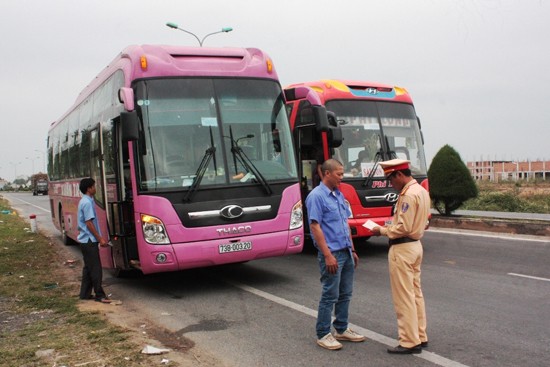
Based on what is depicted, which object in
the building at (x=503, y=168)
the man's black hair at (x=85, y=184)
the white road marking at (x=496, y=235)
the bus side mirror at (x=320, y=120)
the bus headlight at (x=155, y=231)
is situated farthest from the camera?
the building at (x=503, y=168)

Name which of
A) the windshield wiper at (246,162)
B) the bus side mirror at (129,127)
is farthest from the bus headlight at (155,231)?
the windshield wiper at (246,162)

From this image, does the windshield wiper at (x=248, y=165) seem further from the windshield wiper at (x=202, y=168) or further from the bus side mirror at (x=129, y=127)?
the bus side mirror at (x=129, y=127)

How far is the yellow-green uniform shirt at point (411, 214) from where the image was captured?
16.1ft

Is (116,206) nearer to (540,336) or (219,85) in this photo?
(219,85)

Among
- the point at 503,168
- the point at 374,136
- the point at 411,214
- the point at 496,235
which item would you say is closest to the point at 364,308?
the point at 411,214

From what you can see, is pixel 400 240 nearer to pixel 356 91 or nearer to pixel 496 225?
pixel 356 91

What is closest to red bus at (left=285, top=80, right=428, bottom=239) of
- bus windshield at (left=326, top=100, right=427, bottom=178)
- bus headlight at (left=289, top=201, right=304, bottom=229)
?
bus windshield at (left=326, top=100, right=427, bottom=178)

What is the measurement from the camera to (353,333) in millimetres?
5488

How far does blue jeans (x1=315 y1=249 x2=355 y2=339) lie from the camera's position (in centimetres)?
522

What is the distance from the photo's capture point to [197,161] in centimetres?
761

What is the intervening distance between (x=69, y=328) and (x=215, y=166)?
9.00ft

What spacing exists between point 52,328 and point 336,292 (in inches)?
129

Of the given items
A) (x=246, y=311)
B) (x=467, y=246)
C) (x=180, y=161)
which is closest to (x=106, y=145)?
(x=180, y=161)

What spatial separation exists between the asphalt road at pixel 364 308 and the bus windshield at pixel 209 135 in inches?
65.0
